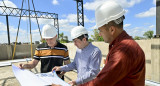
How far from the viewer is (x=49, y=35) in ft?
6.32

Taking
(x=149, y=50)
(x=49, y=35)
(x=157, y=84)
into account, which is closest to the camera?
(x=49, y=35)

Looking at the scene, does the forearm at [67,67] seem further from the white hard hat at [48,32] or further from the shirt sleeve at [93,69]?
the white hard hat at [48,32]

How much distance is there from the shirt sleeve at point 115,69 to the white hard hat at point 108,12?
9.1 inches

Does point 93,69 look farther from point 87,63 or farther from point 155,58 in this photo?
point 155,58

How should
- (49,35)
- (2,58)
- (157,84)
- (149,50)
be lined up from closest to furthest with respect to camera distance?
1. (49,35)
2. (157,84)
3. (149,50)
4. (2,58)

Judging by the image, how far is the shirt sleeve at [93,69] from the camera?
4.38ft

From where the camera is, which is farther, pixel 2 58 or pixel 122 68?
pixel 2 58

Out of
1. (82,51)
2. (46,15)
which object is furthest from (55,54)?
(46,15)

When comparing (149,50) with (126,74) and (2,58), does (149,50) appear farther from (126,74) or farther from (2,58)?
(2,58)

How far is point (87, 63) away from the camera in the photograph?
1.55 m

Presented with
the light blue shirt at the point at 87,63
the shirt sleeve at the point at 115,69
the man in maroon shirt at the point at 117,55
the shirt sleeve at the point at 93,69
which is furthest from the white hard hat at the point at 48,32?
the shirt sleeve at the point at 115,69

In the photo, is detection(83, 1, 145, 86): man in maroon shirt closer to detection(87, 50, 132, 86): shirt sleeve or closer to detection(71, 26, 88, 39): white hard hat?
detection(87, 50, 132, 86): shirt sleeve

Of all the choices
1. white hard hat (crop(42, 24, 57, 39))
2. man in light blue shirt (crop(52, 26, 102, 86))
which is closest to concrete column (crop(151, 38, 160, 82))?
man in light blue shirt (crop(52, 26, 102, 86))

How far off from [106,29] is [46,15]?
16592 mm
